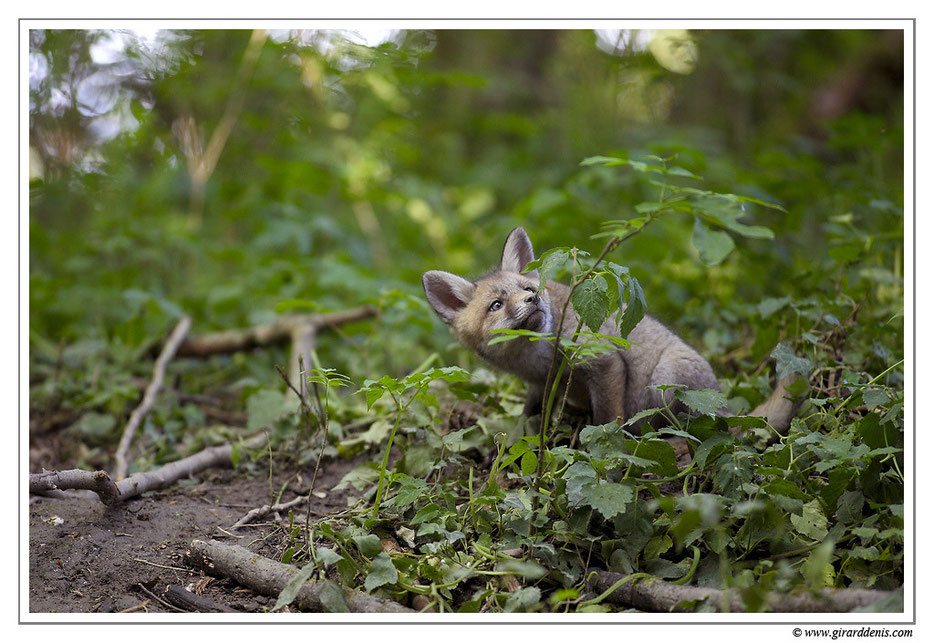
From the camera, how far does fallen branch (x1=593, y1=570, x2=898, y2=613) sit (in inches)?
97.3

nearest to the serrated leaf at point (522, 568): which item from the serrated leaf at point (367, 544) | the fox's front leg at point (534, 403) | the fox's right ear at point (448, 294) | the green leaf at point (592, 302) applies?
the serrated leaf at point (367, 544)

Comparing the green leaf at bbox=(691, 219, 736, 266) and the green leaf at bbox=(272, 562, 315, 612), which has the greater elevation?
the green leaf at bbox=(691, 219, 736, 266)

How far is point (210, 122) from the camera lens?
8.90 metres

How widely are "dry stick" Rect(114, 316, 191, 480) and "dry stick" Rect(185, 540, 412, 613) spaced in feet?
4.94

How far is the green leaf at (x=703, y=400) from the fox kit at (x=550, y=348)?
0.57 meters


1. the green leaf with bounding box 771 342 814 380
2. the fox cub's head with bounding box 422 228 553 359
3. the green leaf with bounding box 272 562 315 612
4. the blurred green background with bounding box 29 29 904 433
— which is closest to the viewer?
the green leaf with bounding box 272 562 315 612

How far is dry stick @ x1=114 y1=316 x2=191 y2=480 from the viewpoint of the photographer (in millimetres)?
4583

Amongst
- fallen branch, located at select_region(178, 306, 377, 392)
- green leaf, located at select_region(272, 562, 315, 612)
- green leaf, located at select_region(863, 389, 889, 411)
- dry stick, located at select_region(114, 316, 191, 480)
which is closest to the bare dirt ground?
green leaf, located at select_region(272, 562, 315, 612)

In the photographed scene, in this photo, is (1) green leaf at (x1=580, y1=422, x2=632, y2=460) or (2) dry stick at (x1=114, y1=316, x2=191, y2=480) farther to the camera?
(2) dry stick at (x1=114, y1=316, x2=191, y2=480)

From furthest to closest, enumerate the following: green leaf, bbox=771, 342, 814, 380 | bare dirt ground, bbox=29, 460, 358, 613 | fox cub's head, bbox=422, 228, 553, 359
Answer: fox cub's head, bbox=422, 228, 553, 359 < green leaf, bbox=771, 342, 814, 380 < bare dirt ground, bbox=29, 460, 358, 613

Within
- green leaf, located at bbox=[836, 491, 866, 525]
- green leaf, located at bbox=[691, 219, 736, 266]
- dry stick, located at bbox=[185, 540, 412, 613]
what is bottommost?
dry stick, located at bbox=[185, 540, 412, 613]

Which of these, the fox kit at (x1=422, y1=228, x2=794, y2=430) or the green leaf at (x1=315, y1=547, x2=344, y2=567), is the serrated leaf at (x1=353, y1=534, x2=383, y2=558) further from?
the fox kit at (x1=422, y1=228, x2=794, y2=430)

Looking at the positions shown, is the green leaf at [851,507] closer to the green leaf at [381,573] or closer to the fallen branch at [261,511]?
the green leaf at [381,573]

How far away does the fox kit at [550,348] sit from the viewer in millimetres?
3850
